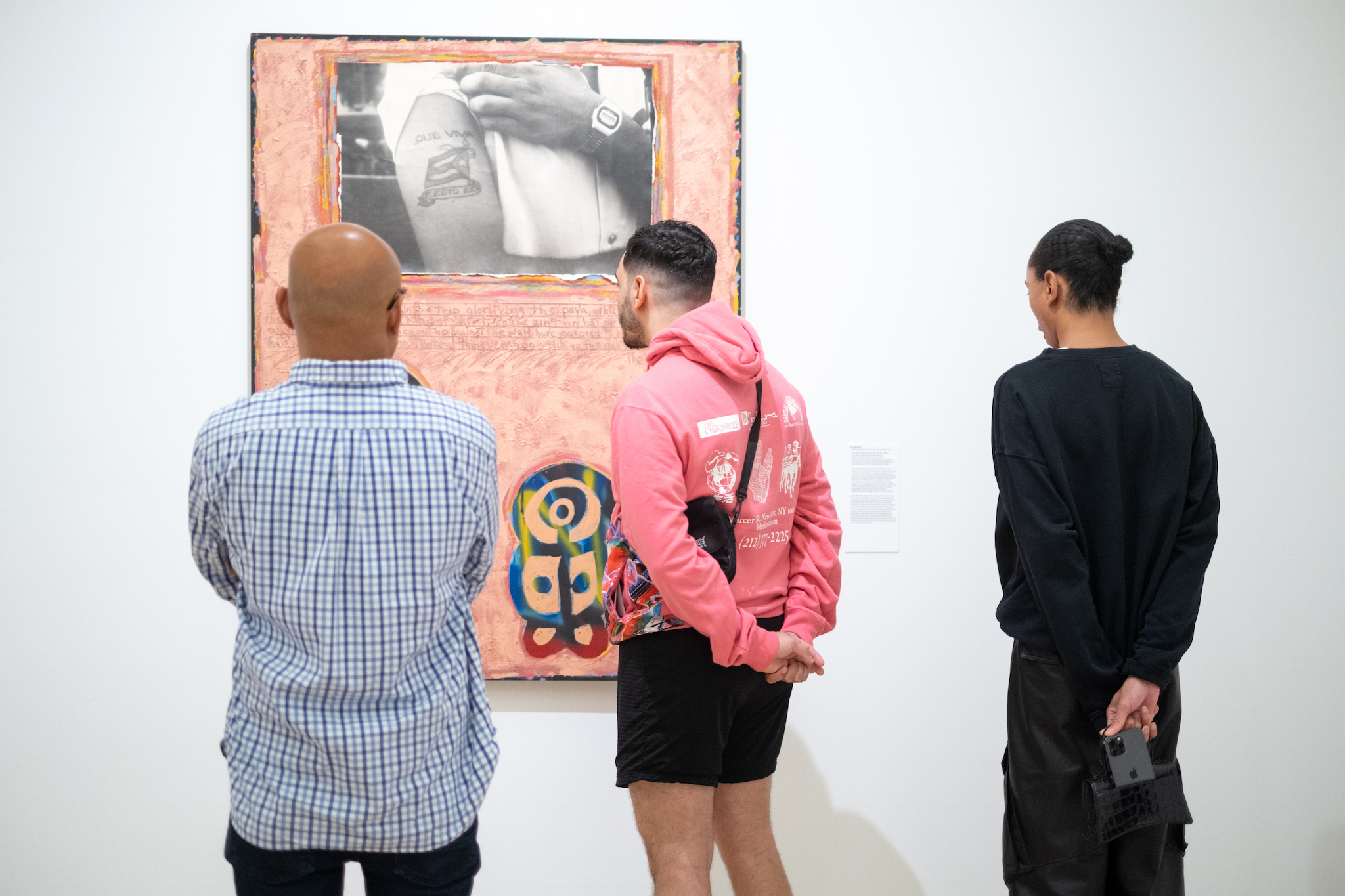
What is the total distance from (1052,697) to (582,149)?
1783 millimetres

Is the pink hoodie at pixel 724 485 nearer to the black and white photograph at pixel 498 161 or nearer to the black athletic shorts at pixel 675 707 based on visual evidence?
the black athletic shorts at pixel 675 707

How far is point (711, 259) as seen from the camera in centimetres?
177

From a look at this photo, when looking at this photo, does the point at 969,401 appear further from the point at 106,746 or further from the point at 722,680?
the point at 106,746

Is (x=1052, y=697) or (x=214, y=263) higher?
(x=214, y=263)

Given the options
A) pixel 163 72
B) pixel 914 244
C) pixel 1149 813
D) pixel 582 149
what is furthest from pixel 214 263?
pixel 1149 813

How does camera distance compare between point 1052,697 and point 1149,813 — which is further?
point 1052,697

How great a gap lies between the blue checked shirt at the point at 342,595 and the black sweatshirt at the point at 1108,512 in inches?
43.2

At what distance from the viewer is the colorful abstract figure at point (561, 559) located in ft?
7.66

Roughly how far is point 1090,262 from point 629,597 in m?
1.15

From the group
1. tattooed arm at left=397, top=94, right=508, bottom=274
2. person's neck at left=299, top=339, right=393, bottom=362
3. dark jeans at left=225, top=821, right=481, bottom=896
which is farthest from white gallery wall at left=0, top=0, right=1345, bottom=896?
person's neck at left=299, top=339, right=393, bottom=362

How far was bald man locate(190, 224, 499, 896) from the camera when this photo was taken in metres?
1.14

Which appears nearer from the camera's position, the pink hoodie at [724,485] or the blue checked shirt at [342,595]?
the blue checked shirt at [342,595]

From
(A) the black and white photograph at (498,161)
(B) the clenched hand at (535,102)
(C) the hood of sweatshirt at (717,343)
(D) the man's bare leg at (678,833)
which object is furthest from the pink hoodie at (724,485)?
(B) the clenched hand at (535,102)

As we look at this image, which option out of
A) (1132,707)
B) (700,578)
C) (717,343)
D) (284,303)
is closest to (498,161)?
(717,343)
